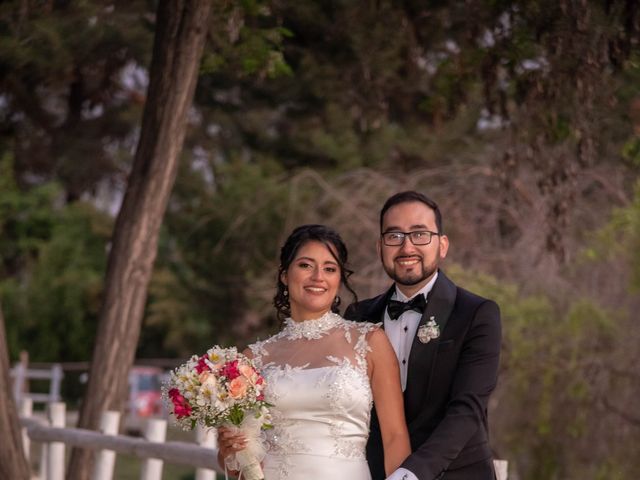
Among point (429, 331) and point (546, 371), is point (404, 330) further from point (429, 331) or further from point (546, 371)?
point (546, 371)

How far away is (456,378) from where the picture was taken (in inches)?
188

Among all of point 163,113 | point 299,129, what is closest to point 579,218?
point 163,113

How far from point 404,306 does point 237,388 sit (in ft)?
2.58

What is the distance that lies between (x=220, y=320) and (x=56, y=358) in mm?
6842

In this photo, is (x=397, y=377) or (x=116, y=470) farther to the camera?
(x=116, y=470)

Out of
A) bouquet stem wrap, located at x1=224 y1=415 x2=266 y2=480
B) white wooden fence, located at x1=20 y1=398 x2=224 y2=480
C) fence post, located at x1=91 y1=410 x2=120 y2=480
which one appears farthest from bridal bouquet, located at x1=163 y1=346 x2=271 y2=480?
fence post, located at x1=91 y1=410 x2=120 y2=480

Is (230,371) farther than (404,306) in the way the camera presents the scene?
No

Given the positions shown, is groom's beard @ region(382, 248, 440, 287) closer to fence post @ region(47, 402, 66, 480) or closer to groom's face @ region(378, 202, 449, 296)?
groom's face @ region(378, 202, 449, 296)

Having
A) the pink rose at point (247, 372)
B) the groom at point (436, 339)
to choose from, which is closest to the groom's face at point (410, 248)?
the groom at point (436, 339)

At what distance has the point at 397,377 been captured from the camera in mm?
4957

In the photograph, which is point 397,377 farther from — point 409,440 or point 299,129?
point 299,129

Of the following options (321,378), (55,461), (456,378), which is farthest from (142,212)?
(456,378)

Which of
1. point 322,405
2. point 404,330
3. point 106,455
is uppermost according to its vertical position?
point 404,330

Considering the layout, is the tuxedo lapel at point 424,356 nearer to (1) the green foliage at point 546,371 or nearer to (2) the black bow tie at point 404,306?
(2) the black bow tie at point 404,306
